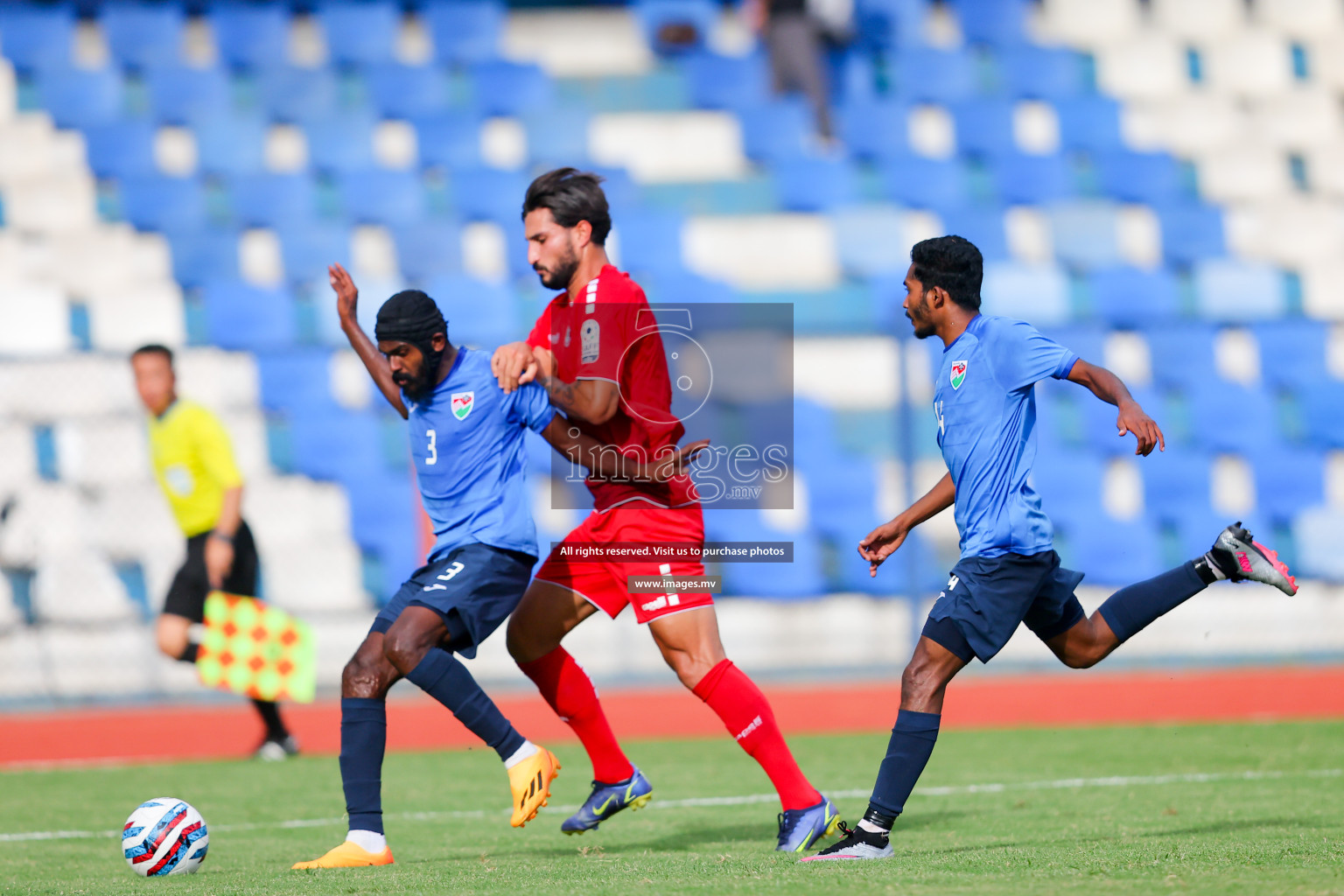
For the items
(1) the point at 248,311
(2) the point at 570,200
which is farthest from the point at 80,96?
(2) the point at 570,200

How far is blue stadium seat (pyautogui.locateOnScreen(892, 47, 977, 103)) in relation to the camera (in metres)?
15.4

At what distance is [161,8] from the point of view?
591 inches

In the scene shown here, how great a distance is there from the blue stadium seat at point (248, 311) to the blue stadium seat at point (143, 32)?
3616 millimetres

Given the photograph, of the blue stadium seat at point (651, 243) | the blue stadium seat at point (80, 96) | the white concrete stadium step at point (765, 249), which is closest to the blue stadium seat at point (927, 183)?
the white concrete stadium step at point (765, 249)

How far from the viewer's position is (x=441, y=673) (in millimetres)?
4680

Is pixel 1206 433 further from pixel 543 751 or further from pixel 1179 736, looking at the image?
pixel 543 751

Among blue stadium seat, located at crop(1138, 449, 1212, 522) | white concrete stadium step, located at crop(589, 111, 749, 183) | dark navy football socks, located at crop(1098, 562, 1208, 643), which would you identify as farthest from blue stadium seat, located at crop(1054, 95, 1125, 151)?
dark navy football socks, located at crop(1098, 562, 1208, 643)

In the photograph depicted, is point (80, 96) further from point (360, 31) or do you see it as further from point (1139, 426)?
point (1139, 426)

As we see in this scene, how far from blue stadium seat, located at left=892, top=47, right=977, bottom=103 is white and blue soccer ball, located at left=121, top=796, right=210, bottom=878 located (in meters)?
12.4

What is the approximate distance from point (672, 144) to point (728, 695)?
1093 centimetres

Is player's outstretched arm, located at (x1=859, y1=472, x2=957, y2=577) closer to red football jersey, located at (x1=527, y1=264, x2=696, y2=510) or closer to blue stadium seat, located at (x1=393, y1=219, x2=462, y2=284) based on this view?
red football jersey, located at (x1=527, y1=264, x2=696, y2=510)

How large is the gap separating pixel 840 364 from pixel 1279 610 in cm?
381

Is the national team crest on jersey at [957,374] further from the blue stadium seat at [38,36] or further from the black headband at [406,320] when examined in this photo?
the blue stadium seat at [38,36]

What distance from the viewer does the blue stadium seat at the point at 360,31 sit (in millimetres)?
15164
